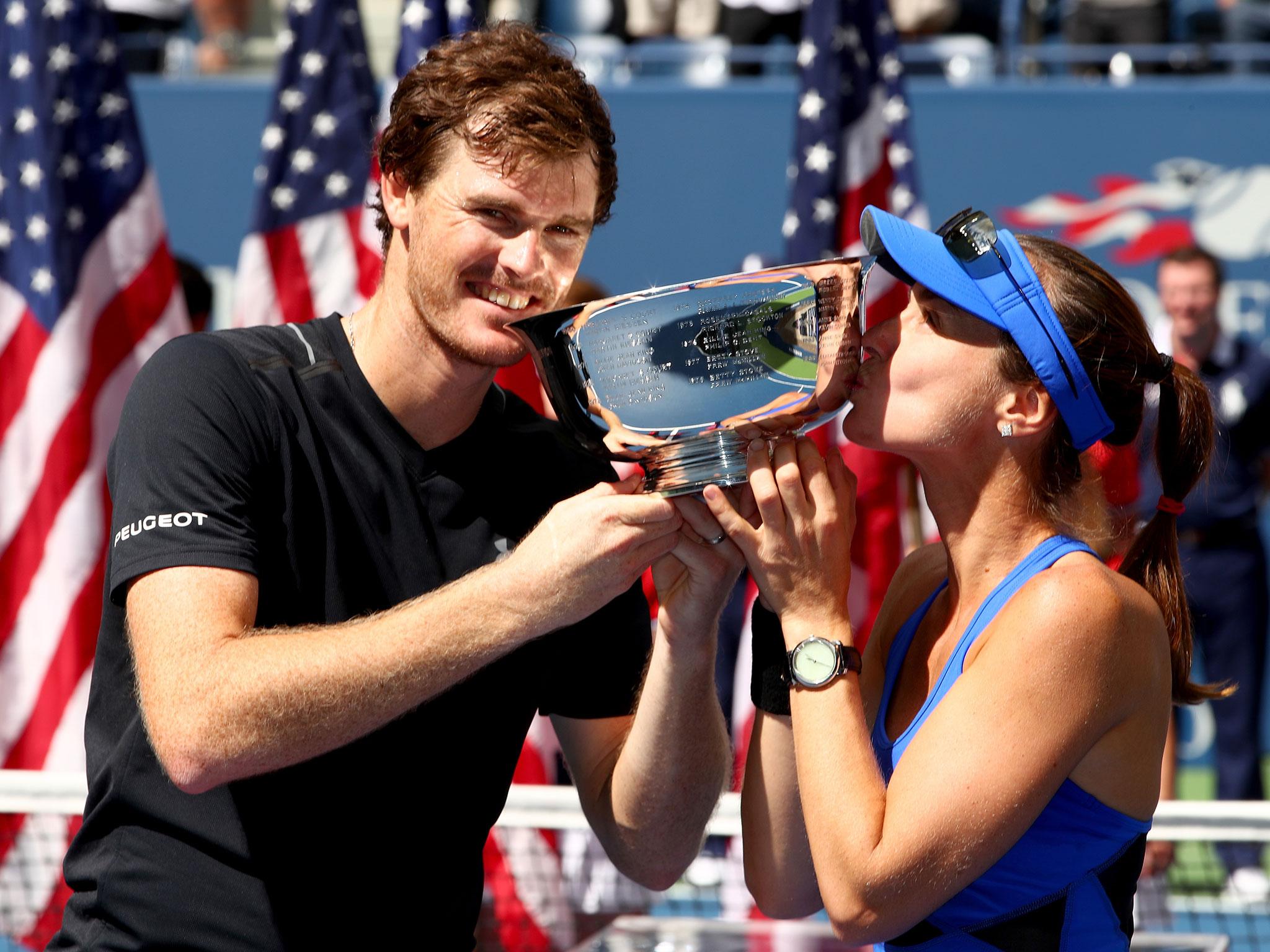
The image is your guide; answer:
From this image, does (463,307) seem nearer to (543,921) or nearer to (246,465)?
(246,465)

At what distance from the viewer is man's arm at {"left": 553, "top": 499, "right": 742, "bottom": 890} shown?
2160 mm

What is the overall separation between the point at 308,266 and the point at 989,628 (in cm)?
399

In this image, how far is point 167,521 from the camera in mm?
1937

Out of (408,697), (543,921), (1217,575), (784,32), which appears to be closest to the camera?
(408,697)

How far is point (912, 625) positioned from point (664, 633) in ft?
1.42

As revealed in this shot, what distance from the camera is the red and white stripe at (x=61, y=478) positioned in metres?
4.95

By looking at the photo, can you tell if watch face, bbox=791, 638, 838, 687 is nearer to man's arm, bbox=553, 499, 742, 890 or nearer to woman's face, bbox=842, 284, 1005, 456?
man's arm, bbox=553, 499, 742, 890

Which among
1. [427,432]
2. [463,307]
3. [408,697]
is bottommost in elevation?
[408,697]

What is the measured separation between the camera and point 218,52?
9305 millimetres

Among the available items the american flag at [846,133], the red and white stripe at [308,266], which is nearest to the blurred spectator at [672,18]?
the american flag at [846,133]

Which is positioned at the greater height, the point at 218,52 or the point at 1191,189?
the point at 218,52

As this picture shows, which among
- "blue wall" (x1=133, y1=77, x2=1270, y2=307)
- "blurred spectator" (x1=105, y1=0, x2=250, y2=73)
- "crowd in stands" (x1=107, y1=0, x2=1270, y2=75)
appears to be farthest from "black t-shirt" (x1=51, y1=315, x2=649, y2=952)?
"blurred spectator" (x1=105, y1=0, x2=250, y2=73)

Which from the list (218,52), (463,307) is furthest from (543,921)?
(218,52)

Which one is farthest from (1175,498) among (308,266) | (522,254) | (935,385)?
(308,266)
